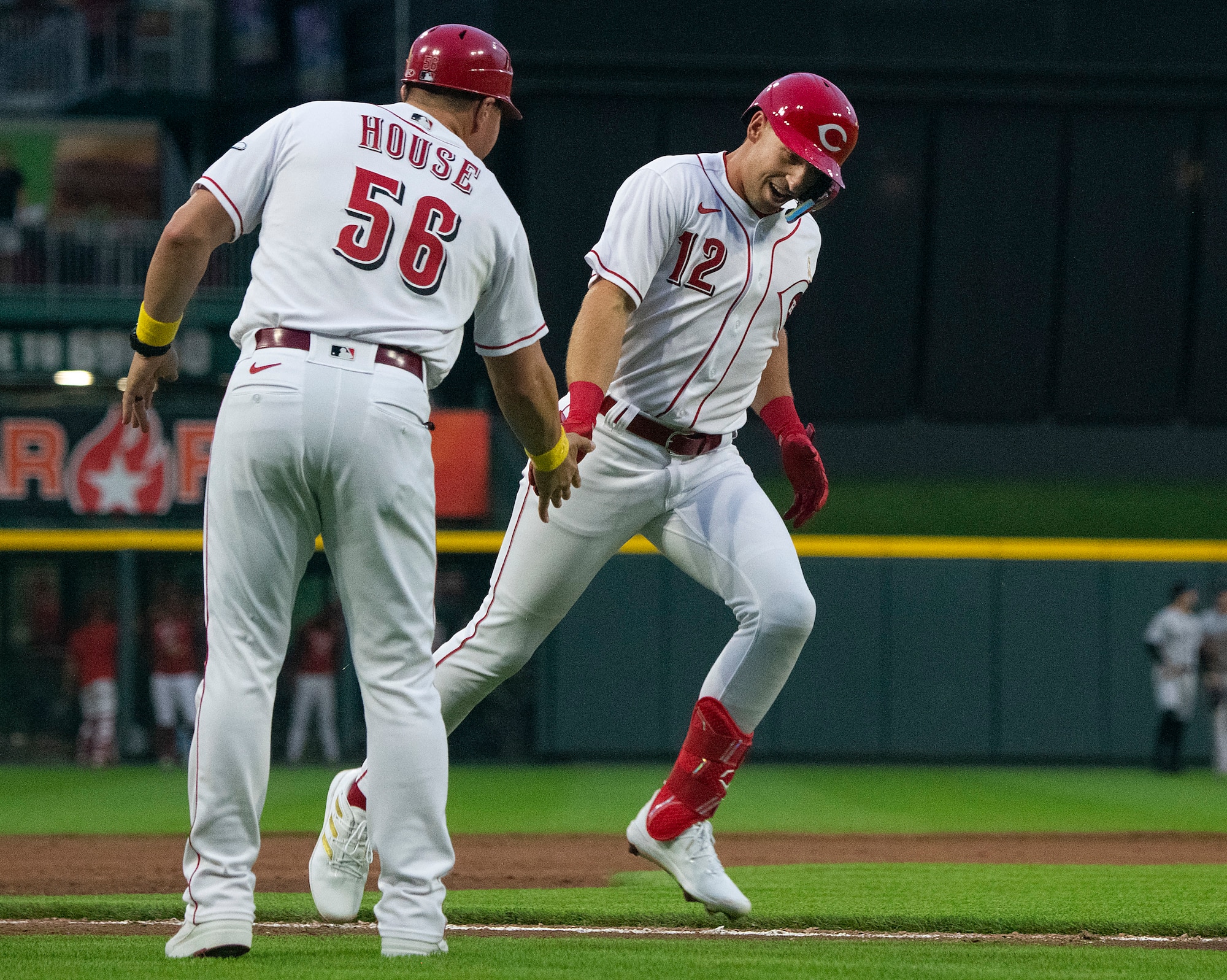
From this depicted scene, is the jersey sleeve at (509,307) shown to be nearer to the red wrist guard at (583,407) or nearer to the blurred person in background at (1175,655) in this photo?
the red wrist guard at (583,407)

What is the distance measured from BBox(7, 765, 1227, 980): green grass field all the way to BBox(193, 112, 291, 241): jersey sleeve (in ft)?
4.89

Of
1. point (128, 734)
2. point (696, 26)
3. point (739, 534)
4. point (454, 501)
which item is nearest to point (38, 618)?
point (128, 734)

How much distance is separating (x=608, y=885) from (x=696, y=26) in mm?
12012

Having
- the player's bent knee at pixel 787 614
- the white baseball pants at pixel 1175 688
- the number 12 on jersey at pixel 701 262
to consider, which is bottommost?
the white baseball pants at pixel 1175 688

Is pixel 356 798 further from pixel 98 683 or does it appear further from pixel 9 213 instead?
pixel 9 213

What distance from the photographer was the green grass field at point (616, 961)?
3039 mm

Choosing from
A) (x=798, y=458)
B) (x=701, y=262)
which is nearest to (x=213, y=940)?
(x=701, y=262)

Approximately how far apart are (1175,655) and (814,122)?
11400 mm

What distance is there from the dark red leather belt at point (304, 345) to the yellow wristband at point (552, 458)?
430mm

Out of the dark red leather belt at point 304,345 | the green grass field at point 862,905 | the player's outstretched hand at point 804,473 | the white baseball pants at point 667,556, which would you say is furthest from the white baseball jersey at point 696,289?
the green grass field at point 862,905

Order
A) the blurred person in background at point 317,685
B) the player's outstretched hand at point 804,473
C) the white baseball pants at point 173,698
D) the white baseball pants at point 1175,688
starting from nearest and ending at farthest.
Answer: the player's outstretched hand at point 804,473 → the white baseball pants at point 1175,688 → the white baseball pants at point 173,698 → the blurred person in background at point 317,685

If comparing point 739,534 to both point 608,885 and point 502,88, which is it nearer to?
point 502,88

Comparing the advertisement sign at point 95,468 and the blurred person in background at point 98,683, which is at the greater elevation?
the advertisement sign at point 95,468

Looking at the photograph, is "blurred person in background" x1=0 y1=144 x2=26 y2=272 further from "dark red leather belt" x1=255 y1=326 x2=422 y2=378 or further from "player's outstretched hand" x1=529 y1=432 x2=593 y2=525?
"dark red leather belt" x1=255 y1=326 x2=422 y2=378
